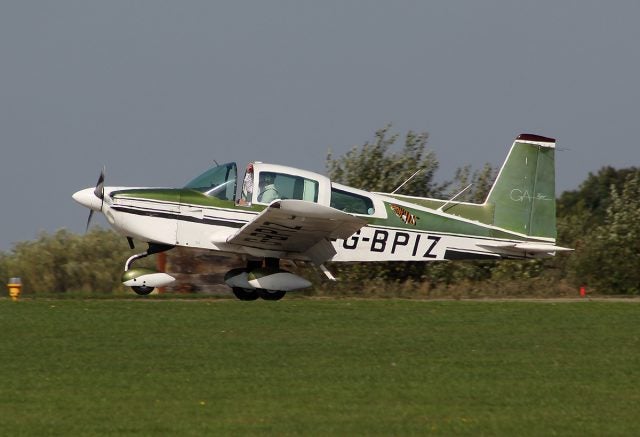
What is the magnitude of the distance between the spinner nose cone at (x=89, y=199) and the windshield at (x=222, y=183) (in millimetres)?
1474

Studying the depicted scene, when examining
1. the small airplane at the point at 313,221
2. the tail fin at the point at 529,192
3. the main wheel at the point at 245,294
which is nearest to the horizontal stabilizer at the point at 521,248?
the small airplane at the point at 313,221

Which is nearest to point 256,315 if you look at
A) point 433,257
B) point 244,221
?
point 244,221

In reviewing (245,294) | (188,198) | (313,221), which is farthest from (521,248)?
(188,198)

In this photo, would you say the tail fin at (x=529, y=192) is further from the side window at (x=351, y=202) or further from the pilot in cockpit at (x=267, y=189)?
the pilot in cockpit at (x=267, y=189)

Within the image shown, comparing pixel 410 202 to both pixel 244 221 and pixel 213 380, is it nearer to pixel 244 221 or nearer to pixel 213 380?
pixel 244 221

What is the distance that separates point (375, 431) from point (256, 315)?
611 cm

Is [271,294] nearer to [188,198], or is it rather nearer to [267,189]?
[267,189]

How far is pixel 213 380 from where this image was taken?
9.16 m

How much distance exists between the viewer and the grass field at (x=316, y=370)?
25.5ft

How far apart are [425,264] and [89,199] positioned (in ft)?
22.2

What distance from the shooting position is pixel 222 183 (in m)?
15.9

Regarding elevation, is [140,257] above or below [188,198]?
below

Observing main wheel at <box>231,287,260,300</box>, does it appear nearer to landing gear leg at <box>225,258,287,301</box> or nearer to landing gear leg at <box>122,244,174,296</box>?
landing gear leg at <box>225,258,287,301</box>

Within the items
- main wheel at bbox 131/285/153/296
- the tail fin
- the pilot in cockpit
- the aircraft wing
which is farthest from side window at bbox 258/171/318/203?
the tail fin
